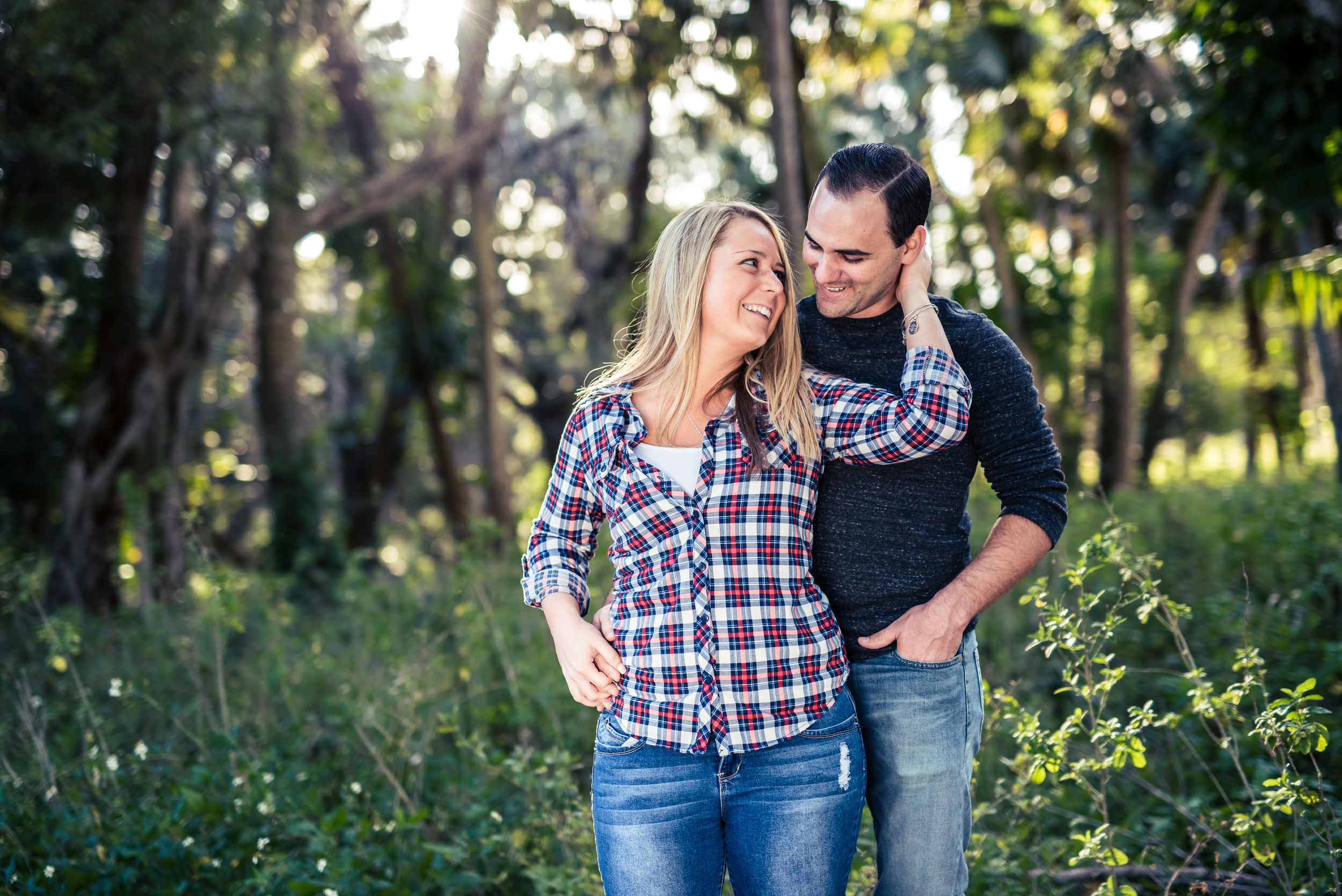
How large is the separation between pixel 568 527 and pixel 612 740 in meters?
0.52

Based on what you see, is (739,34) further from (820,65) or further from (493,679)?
(493,679)

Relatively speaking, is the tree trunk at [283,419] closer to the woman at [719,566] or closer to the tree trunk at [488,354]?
the tree trunk at [488,354]

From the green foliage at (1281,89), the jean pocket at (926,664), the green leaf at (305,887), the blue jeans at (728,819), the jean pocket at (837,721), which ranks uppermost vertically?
the green foliage at (1281,89)

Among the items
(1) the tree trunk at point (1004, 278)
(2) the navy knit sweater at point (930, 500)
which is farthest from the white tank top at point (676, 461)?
(1) the tree trunk at point (1004, 278)

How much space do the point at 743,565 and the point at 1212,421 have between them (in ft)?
105

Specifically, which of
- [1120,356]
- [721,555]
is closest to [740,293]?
[721,555]

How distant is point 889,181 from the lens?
2215 millimetres

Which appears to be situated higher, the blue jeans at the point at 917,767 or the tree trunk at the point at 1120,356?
the tree trunk at the point at 1120,356

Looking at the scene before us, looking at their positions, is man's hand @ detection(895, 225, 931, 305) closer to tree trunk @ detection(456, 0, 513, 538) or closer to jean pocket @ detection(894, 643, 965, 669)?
jean pocket @ detection(894, 643, 965, 669)

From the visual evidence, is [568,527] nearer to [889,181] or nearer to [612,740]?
[612,740]

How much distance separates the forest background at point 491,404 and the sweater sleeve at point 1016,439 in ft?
1.29

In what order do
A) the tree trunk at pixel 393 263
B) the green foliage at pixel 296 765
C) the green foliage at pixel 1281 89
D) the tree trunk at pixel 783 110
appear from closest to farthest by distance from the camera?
the green foliage at pixel 296 765 → the green foliage at pixel 1281 89 → the tree trunk at pixel 783 110 → the tree trunk at pixel 393 263

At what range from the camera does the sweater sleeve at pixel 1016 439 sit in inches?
84.9

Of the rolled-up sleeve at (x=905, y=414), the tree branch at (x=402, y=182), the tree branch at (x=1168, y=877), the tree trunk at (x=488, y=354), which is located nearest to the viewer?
the rolled-up sleeve at (x=905, y=414)
